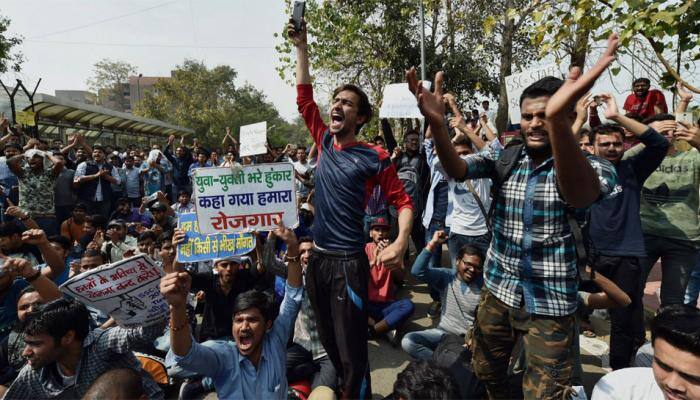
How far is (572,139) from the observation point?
139 centimetres

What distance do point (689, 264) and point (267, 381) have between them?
3.29 meters

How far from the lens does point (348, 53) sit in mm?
14266

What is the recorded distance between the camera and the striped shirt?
182 centimetres

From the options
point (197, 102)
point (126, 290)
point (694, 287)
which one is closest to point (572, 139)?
point (126, 290)

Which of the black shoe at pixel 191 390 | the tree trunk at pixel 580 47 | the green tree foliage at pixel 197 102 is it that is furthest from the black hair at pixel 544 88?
the green tree foliage at pixel 197 102

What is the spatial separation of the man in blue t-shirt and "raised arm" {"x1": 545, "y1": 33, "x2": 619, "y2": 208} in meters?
1.71

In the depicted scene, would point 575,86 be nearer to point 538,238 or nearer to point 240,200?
point 538,238

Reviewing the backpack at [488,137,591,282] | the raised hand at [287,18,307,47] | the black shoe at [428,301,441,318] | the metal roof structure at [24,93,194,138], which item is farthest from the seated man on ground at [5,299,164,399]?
the metal roof structure at [24,93,194,138]

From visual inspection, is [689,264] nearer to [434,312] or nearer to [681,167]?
[681,167]

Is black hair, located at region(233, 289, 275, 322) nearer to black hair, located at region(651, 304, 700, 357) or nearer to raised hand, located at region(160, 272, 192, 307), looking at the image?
raised hand, located at region(160, 272, 192, 307)

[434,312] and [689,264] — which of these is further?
[434,312]

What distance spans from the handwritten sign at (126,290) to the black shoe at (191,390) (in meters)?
1.23

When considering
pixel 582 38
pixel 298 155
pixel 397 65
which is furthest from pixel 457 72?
pixel 582 38

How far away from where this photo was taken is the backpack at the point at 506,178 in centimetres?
182
